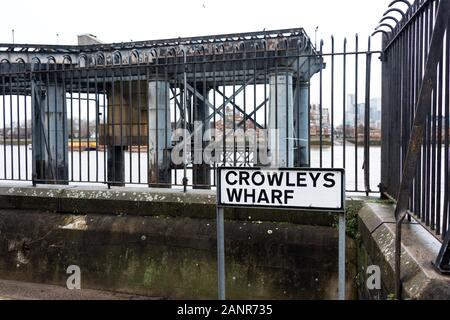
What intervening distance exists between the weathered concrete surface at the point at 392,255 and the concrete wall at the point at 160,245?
449 millimetres

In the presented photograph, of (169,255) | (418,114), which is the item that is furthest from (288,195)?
(169,255)

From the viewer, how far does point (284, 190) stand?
280 cm

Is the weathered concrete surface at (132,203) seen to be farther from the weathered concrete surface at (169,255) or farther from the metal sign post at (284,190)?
the metal sign post at (284,190)

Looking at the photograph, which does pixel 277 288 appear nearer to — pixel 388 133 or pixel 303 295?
pixel 303 295

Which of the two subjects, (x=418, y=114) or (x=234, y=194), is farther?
(x=234, y=194)

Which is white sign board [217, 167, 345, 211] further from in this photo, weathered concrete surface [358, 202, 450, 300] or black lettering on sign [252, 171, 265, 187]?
weathered concrete surface [358, 202, 450, 300]

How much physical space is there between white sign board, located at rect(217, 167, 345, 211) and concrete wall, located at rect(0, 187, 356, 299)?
1700mm

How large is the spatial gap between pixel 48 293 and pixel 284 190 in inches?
139

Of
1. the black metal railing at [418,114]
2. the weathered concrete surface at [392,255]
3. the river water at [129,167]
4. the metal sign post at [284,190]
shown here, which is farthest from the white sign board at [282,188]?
the river water at [129,167]

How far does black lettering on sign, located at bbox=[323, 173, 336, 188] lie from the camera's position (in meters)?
2.70

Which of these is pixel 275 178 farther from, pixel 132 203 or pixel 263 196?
pixel 132 203

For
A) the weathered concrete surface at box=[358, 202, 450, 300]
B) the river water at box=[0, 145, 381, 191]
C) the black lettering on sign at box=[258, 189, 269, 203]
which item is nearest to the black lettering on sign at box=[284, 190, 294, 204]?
the black lettering on sign at box=[258, 189, 269, 203]

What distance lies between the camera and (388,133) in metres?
4.52
